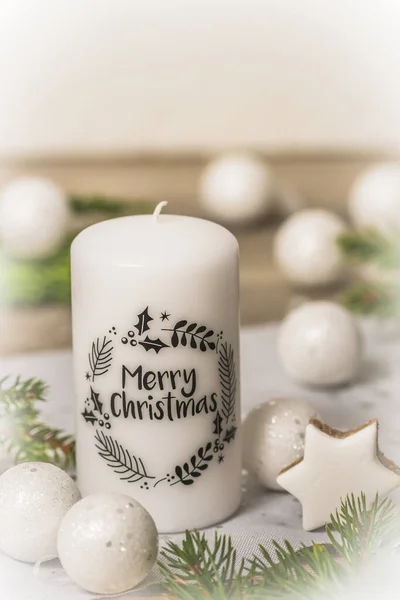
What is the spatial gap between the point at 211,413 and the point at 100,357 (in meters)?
0.11

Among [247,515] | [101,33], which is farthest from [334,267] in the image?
[101,33]

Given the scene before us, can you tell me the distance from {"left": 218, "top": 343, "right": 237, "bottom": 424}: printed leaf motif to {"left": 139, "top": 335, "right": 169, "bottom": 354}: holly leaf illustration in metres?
0.05

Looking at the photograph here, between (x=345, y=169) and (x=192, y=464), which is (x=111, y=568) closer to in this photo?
(x=192, y=464)

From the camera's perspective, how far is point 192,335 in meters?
0.78

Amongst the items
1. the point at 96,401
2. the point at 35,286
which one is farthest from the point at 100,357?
the point at 35,286

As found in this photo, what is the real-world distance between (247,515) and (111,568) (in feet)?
0.61

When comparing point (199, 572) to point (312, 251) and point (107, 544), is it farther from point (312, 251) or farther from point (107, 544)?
point (312, 251)

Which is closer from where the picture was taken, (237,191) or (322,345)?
(322,345)

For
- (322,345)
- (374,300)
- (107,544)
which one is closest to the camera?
(107,544)

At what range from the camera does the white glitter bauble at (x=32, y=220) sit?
1323 millimetres

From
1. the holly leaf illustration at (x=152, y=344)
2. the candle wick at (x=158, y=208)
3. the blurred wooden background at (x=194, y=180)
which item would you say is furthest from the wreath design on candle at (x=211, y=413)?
the blurred wooden background at (x=194, y=180)

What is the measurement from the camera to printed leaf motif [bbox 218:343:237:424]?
0.80m

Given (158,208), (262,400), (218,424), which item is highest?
(158,208)

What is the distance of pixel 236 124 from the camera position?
1.86m
